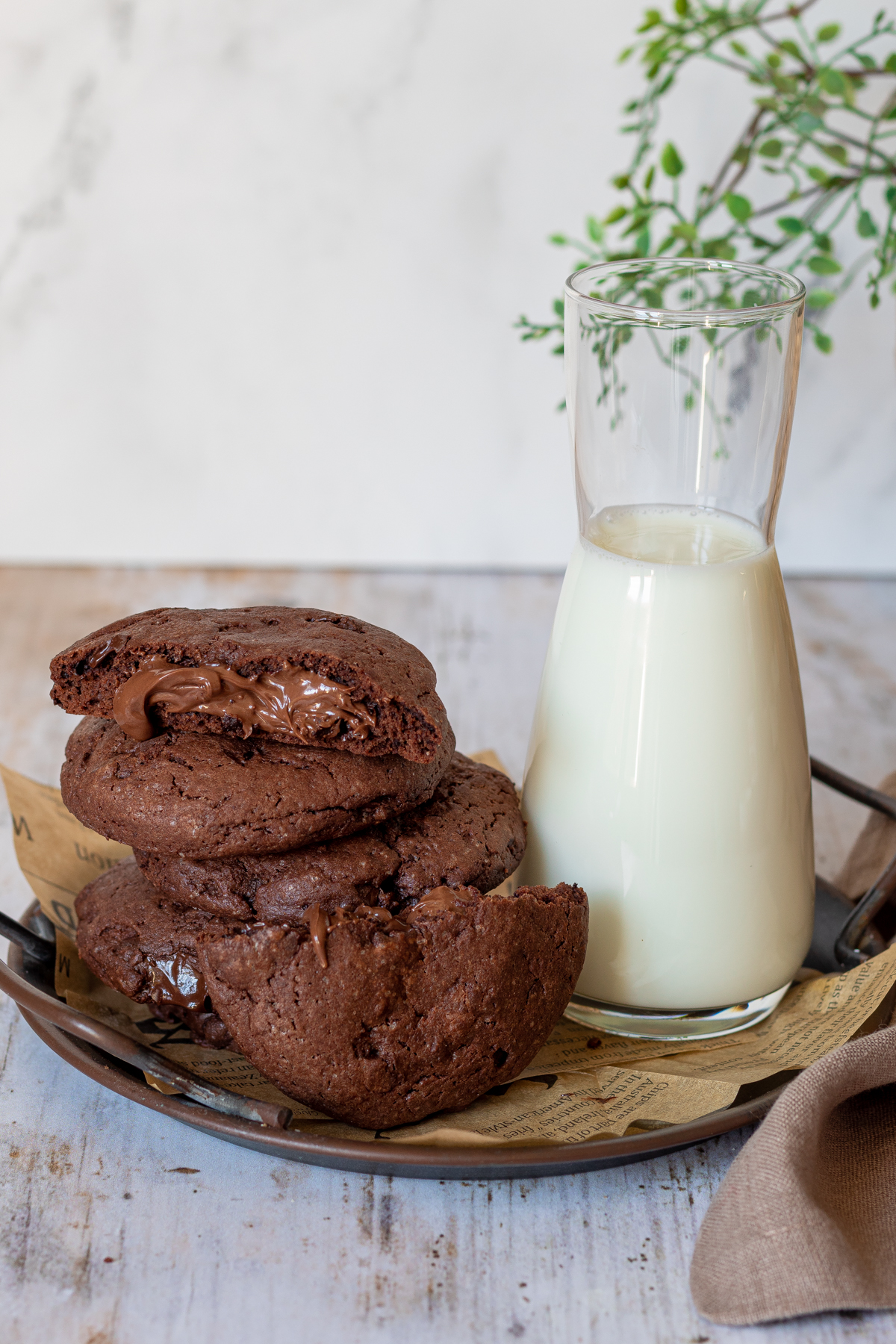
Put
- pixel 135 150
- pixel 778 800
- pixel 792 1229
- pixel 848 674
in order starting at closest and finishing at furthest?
1. pixel 792 1229
2. pixel 778 800
3. pixel 848 674
4. pixel 135 150

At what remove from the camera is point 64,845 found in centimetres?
105

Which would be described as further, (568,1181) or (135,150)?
(135,150)

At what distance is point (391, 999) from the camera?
2.42 ft

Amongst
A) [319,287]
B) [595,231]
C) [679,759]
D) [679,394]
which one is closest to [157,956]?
[679,759]

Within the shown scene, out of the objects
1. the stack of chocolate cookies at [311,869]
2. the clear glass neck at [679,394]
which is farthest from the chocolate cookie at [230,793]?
the clear glass neck at [679,394]

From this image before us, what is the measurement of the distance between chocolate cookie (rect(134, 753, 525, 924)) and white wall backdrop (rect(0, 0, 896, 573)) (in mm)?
1377

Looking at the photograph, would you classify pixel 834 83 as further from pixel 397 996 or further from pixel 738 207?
pixel 397 996

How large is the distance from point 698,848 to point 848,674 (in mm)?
1068

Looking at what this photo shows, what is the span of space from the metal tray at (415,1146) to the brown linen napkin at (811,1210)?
0.12 feet

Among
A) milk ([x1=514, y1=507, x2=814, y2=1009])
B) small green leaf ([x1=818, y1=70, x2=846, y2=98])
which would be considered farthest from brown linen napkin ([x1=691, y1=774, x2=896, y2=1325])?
small green leaf ([x1=818, y1=70, x2=846, y2=98])

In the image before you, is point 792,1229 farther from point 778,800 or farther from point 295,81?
point 295,81

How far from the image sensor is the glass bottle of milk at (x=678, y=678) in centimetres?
85

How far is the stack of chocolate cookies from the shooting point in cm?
74

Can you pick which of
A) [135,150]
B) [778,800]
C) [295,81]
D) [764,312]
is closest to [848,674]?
[778,800]
